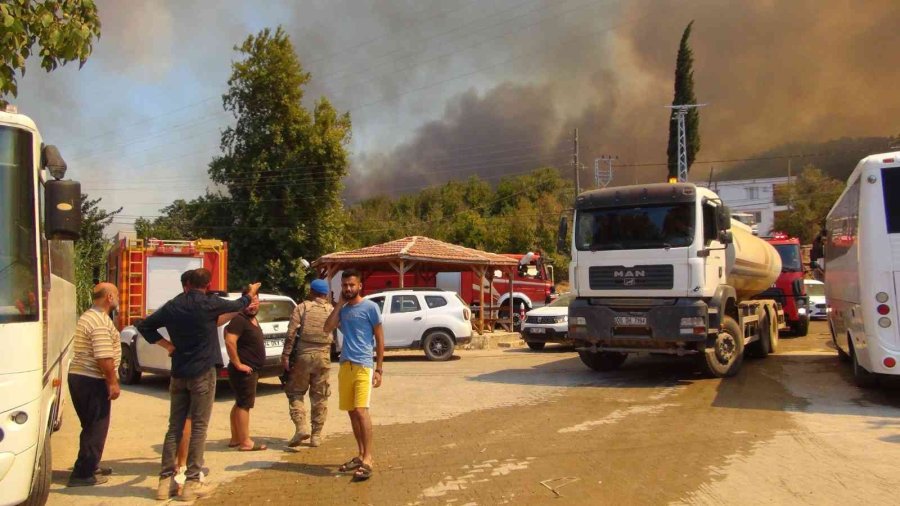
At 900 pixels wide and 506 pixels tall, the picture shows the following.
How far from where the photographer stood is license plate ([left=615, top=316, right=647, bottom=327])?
12.0m

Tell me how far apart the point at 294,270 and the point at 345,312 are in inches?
1009

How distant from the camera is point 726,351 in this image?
12.8 m

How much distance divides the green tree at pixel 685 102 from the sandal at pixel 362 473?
3814 cm

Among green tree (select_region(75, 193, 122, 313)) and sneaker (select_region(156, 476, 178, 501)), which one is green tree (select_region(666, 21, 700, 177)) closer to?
green tree (select_region(75, 193, 122, 313))

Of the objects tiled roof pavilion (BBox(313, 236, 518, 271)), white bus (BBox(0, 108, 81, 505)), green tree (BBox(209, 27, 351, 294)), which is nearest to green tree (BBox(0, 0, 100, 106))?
white bus (BBox(0, 108, 81, 505))

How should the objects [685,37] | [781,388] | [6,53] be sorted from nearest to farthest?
1. [6,53]
2. [781,388]
3. [685,37]

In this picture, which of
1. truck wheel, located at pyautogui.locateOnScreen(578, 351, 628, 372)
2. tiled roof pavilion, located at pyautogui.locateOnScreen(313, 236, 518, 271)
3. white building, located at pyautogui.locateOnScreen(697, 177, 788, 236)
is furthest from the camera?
white building, located at pyautogui.locateOnScreen(697, 177, 788, 236)

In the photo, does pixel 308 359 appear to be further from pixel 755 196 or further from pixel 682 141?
pixel 755 196

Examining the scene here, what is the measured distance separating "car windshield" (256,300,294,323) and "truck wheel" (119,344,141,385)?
3071 mm

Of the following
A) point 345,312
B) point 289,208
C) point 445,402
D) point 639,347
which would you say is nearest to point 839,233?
point 639,347

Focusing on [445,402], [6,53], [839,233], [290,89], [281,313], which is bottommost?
[445,402]

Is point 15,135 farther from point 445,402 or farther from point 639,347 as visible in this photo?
point 639,347

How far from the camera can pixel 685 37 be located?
4394cm

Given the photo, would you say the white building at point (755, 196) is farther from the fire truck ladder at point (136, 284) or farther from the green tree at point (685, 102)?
the fire truck ladder at point (136, 284)
